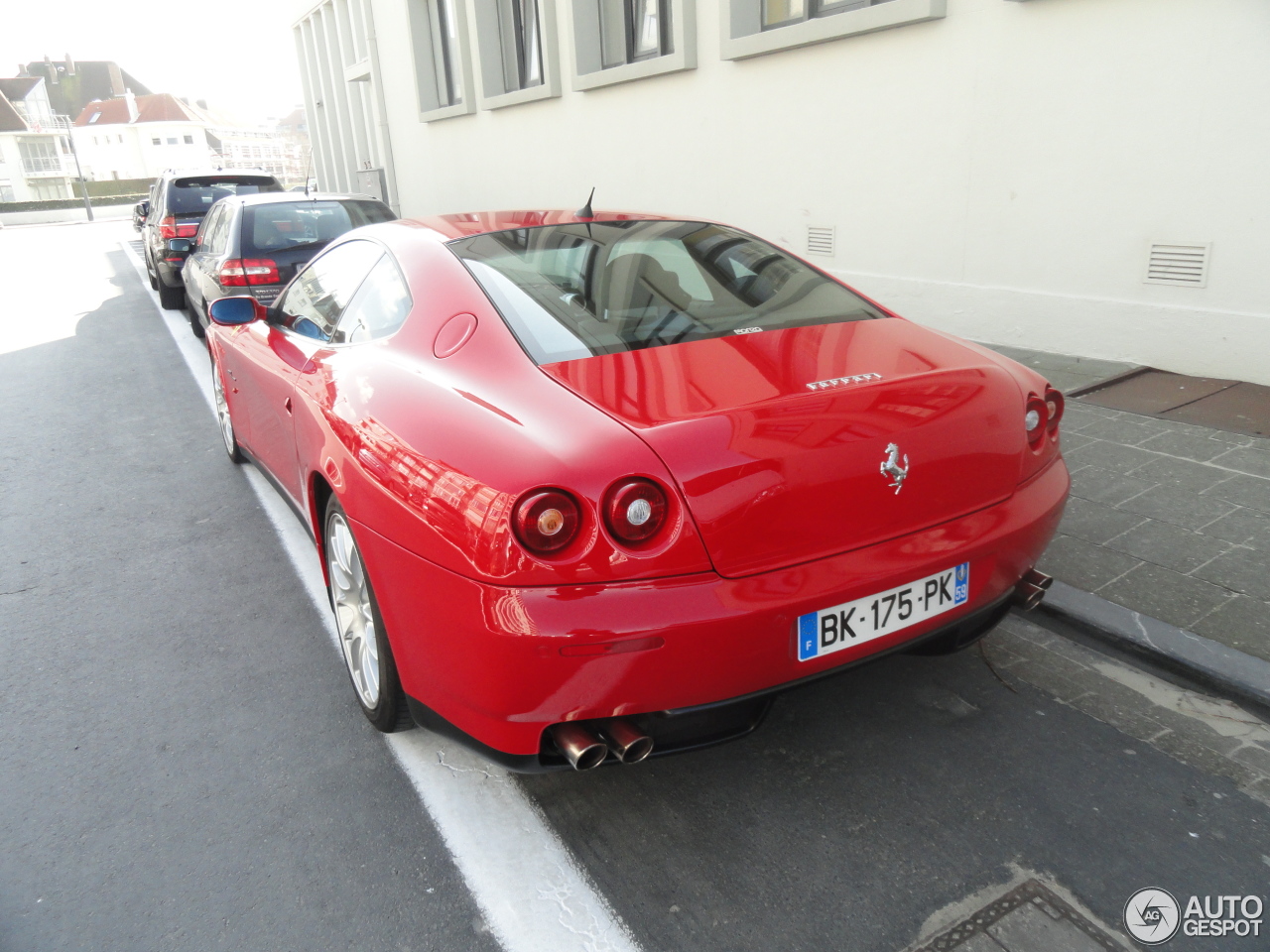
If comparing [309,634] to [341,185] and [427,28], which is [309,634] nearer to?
[427,28]

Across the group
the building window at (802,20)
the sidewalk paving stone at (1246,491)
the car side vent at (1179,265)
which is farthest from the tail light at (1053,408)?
the building window at (802,20)

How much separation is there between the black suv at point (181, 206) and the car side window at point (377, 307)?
10.7m

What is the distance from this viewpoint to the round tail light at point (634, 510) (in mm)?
2076

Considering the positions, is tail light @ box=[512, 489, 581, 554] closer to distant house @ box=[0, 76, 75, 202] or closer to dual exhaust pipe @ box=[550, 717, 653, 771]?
dual exhaust pipe @ box=[550, 717, 653, 771]

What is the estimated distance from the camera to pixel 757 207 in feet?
31.4

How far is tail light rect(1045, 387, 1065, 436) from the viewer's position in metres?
2.84

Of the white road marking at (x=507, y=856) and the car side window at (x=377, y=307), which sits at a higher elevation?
the car side window at (x=377, y=307)

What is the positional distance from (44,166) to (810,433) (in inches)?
4498

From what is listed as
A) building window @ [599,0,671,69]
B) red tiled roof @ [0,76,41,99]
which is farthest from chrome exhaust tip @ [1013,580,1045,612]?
red tiled roof @ [0,76,41,99]

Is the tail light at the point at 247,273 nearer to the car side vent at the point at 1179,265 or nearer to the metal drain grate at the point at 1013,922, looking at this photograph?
the car side vent at the point at 1179,265

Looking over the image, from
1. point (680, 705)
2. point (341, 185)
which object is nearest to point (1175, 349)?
point (680, 705)

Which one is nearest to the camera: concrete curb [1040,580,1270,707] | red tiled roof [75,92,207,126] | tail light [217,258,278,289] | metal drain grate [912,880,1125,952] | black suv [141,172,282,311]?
metal drain grate [912,880,1125,952]

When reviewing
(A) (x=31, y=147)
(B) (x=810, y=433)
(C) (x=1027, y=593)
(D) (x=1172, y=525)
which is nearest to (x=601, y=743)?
(B) (x=810, y=433)

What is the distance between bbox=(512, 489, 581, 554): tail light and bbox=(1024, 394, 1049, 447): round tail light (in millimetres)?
1390
